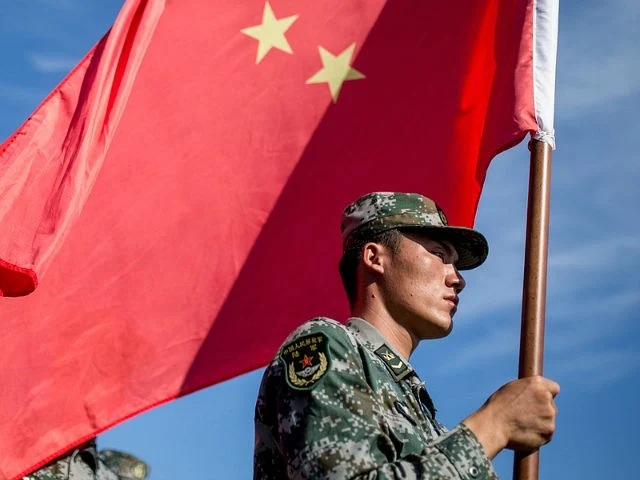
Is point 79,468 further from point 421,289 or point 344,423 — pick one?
point 344,423

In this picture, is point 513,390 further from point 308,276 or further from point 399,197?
point 308,276

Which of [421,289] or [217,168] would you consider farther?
[217,168]

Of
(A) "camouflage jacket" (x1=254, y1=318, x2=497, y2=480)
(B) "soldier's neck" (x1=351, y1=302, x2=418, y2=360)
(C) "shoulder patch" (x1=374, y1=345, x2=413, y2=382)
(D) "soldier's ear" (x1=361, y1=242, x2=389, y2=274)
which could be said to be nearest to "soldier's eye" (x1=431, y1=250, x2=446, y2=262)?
(D) "soldier's ear" (x1=361, y1=242, x2=389, y2=274)

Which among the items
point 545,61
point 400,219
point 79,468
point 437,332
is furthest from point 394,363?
point 79,468

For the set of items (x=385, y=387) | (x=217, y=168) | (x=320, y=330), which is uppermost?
(x=217, y=168)

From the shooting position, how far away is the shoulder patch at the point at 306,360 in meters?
3.85

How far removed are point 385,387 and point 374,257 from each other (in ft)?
2.66

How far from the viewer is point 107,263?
657 cm

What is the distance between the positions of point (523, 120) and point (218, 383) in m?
2.06

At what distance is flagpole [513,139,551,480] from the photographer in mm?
4172

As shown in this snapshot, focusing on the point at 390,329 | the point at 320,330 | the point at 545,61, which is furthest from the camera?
the point at 545,61

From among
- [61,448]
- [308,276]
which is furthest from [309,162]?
[61,448]

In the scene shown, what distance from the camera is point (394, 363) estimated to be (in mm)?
4316

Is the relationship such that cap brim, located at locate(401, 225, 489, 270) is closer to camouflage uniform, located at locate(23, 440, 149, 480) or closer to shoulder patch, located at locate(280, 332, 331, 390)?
shoulder patch, located at locate(280, 332, 331, 390)
